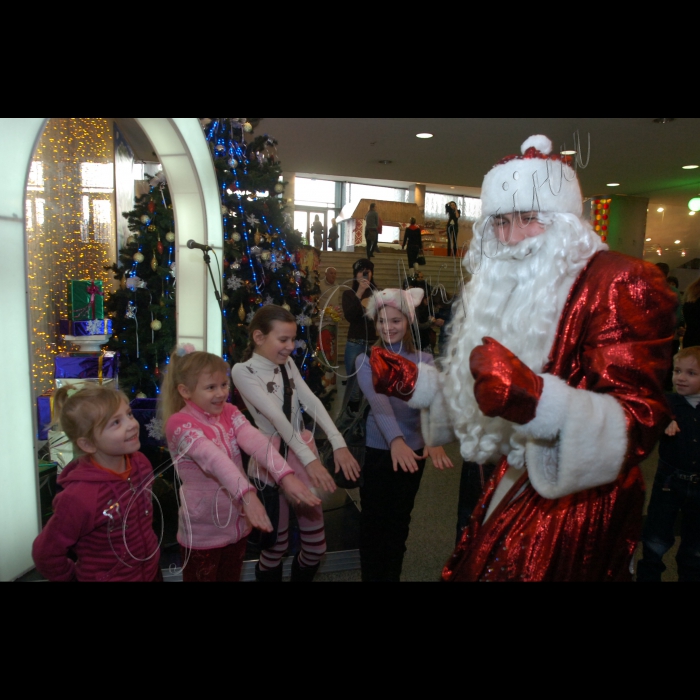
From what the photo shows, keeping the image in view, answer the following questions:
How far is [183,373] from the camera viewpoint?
1620 mm

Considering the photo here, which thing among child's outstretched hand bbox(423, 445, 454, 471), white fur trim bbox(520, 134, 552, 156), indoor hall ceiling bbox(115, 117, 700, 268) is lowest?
child's outstretched hand bbox(423, 445, 454, 471)

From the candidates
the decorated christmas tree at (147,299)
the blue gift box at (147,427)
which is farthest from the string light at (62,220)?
the blue gift box at (147,427)

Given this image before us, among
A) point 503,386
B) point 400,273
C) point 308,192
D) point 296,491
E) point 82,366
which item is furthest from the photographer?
point 308,192

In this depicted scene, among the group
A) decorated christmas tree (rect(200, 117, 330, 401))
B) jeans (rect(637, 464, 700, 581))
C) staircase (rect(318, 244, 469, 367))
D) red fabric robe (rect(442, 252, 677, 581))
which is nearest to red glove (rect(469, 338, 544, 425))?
red fabric robe (rect(442, 252, 677, 581))

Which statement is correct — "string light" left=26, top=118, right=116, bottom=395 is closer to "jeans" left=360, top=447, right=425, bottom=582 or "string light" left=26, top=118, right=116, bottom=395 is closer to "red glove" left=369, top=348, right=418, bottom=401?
"jeans" left=360, top=447, right=425, bottom=582

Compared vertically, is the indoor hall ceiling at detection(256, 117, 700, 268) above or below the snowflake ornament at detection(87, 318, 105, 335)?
above

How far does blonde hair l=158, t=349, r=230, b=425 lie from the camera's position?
1.61 meters

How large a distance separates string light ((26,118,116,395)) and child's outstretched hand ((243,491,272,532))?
2515 mm

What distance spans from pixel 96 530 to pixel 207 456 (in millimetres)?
349

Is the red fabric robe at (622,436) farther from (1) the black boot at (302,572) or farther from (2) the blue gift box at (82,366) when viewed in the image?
(2) the blue gift box at (82,366)

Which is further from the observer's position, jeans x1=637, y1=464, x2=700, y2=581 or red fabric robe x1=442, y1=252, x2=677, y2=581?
jeans x1=637, y1=464, x2=700, y2=581

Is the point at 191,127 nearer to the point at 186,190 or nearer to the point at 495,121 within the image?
the point at 186,190

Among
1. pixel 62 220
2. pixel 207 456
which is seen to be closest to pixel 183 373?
pixel 207 456

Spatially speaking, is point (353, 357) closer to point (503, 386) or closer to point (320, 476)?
point (320, 476)
